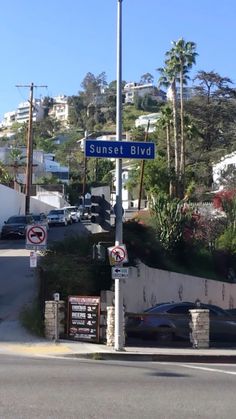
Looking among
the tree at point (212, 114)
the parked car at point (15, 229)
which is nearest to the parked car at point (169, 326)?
the parked car at point (15, 229)

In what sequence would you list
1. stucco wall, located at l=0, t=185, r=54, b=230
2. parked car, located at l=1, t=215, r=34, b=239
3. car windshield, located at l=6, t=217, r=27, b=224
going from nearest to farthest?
parked car, located at l=1, t=215, r=34, b=239
car windshield, located at l=6, t=217, r=27, b=224
stucco wall, located at l=0, t=185, r=54, b=230

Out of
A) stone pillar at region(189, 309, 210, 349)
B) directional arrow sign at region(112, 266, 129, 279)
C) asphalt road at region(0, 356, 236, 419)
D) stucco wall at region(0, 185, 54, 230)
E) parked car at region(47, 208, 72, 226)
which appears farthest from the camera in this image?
parked car at region(47, 208, 72, 226)

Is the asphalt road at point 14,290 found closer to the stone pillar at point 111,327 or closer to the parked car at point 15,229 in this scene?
the stone pillar at point 111,327

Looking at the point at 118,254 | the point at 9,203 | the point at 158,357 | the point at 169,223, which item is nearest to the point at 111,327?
the point at 158,357

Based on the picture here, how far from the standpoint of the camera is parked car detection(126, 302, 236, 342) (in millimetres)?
19000

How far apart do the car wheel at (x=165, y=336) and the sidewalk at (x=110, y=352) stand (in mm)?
889

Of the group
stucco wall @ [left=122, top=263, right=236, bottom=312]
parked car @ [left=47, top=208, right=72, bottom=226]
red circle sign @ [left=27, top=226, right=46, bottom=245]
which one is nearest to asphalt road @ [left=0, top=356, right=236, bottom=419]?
red circle sign @ [left=27, top=226, right=46, bottom=245]

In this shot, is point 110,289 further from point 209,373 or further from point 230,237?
point 230,237

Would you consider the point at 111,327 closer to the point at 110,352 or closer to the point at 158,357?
the point at 110,352

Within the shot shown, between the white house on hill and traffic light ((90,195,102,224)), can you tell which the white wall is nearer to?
the white house on hill

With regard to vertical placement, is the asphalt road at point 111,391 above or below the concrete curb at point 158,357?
below

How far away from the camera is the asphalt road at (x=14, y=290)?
62.6 feet

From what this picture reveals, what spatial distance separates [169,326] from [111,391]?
9543 mm

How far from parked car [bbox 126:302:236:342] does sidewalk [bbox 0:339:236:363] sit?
0.90 m
